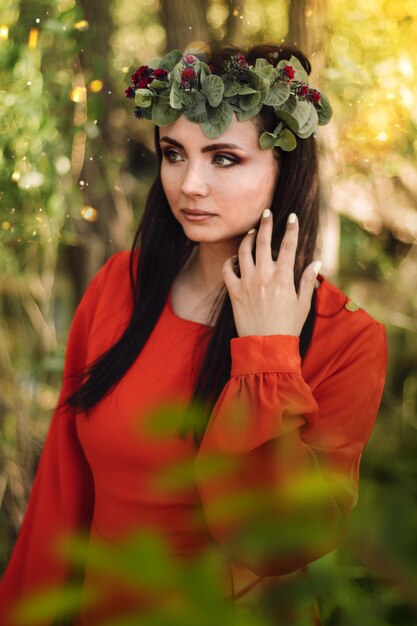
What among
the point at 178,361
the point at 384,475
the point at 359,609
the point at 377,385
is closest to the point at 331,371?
the point at 377,385

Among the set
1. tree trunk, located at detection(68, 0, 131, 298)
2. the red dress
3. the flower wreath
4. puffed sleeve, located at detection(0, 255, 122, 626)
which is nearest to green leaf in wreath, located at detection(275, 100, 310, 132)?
the flower wreath

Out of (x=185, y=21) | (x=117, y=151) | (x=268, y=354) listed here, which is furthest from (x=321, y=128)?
(x=268, y=354)

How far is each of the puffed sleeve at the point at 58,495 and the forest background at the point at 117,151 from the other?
24.9 inches

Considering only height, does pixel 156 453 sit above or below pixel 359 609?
below

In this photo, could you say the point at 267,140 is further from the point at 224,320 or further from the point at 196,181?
the point at 224,320

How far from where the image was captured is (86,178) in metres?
2.40

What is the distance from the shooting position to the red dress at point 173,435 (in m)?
1.07

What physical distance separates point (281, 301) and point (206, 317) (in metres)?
0.29

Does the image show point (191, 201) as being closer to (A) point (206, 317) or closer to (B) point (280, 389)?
(A) point (206, 317)

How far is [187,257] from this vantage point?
61.0 inches

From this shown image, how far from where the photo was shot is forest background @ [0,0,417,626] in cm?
202

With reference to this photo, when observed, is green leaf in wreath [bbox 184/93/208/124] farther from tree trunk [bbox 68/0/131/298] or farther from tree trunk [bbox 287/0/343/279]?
tree trunk [bbox 68/0/131/298]

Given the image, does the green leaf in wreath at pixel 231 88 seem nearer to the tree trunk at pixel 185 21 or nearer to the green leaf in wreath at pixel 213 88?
the green leaf in wreath at pixel 213 88

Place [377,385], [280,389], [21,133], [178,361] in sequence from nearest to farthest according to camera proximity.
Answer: [280,389] < [377,385] < [178,361] < [21,133]
